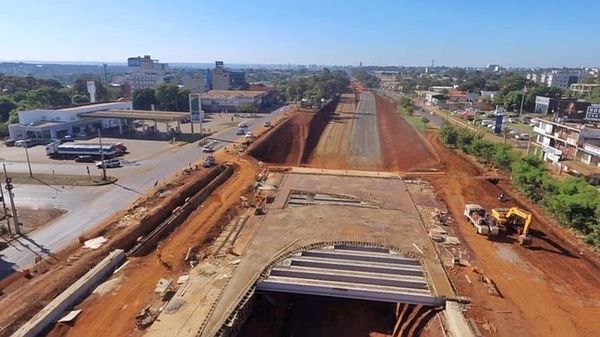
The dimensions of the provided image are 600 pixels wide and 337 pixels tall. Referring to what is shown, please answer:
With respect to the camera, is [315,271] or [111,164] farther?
[111,164]

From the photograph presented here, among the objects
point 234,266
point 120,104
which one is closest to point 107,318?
point 234,266

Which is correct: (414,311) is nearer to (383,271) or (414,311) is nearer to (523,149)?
(383,271)

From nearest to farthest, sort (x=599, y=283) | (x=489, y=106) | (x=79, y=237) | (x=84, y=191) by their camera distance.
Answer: (x=599, y=283) → (x=79, y=237) → (x=84, y=191) → (x=489, y=106)

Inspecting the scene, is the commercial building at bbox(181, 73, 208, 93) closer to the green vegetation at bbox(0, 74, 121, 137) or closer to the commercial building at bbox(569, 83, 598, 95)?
the green vegetation at bbox(0, 74, 121, 137)

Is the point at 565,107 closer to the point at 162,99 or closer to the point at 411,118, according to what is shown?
the point at 411,118

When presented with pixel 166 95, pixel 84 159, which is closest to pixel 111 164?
pixel 84 159

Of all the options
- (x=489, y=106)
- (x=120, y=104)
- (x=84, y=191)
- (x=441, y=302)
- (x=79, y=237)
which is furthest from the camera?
(x=489, y=106)

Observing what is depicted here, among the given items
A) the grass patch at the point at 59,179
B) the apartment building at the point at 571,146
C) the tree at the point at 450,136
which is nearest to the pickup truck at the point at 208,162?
the grass patch at the point at 59,179
